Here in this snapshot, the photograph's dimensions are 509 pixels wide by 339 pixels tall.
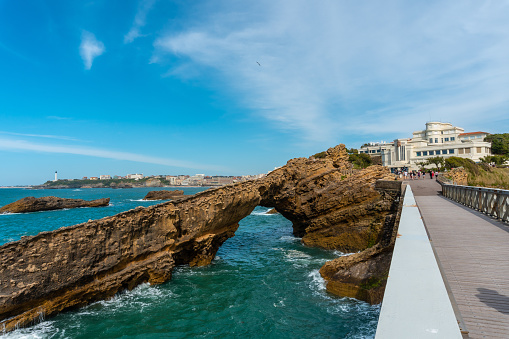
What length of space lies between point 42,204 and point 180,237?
193 feet

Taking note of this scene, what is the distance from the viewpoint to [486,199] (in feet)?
41.8

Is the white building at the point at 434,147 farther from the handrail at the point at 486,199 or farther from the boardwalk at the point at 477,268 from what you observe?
the boardwalk at the point at 477,268

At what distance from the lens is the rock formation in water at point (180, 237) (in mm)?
10273

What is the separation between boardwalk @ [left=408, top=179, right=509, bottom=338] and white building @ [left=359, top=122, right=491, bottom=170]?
70750 millimetres

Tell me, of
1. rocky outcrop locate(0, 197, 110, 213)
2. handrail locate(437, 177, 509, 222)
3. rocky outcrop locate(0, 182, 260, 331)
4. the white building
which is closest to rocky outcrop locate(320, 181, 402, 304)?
handrail locate(437, 177, 509, 222)

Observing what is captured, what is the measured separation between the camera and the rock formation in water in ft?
33.7

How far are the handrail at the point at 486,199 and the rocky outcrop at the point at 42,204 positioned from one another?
67.9 m

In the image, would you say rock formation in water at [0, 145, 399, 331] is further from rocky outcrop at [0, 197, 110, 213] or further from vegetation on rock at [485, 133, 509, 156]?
vegetation on rock at [485, 133, 509, 156]

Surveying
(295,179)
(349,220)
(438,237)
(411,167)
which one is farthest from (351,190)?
(411,167)

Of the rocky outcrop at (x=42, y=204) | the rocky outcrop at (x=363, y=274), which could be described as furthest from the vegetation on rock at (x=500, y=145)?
the rocky outcrop at (x=42, y=204)

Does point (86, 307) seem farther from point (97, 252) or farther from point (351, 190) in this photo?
point (351, 190)

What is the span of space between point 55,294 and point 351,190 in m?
19.0

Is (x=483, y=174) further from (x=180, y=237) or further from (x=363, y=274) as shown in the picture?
(x=180, y=237)

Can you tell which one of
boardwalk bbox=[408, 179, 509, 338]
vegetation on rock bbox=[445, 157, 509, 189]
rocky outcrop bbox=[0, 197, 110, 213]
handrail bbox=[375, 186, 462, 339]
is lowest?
rocky outcrop bbox=[0, 197, 110, 213]
